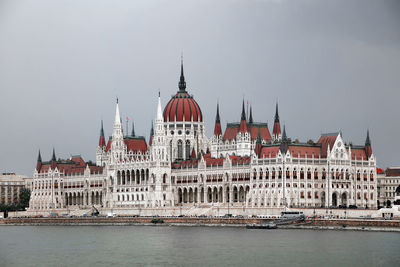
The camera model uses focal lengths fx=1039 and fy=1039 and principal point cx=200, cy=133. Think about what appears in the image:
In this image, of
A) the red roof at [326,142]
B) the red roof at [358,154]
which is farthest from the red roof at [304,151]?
the red roof at [358,154]

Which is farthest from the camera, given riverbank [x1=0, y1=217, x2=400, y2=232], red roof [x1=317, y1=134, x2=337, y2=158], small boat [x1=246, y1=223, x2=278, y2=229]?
red roof [x1=317, y1=134, x2=337, y2=158]

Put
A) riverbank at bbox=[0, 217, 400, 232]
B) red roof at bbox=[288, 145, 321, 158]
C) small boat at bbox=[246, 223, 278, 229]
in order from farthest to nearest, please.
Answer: red roof at bbox=[288, 145, 321, 158], small boat at bbox=[246, 223, 278, 229], riverbank at bbox=[0, 217, 400, 232]

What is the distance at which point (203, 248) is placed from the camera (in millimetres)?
127750

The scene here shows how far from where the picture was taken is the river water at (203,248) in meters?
116

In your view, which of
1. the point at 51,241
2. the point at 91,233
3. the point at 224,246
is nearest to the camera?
the point at 224,246

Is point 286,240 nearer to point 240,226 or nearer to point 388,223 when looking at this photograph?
point 388,223

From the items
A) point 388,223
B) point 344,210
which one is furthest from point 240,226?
point 388,223

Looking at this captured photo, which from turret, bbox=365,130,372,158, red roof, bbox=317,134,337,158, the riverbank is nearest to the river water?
the riverbank

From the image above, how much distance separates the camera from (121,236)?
493 ft

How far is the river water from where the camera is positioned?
11556 cm

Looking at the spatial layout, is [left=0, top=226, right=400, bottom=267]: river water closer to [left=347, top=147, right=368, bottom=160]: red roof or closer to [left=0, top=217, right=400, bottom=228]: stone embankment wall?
[left=0, top=217, right=400, bottom=228]: stone embankment wall

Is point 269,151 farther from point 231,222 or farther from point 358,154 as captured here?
point 231,222

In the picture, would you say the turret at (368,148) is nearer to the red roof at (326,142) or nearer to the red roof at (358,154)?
the red roof at (358,154)

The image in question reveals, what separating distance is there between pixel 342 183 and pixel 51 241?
60613 millimetres
